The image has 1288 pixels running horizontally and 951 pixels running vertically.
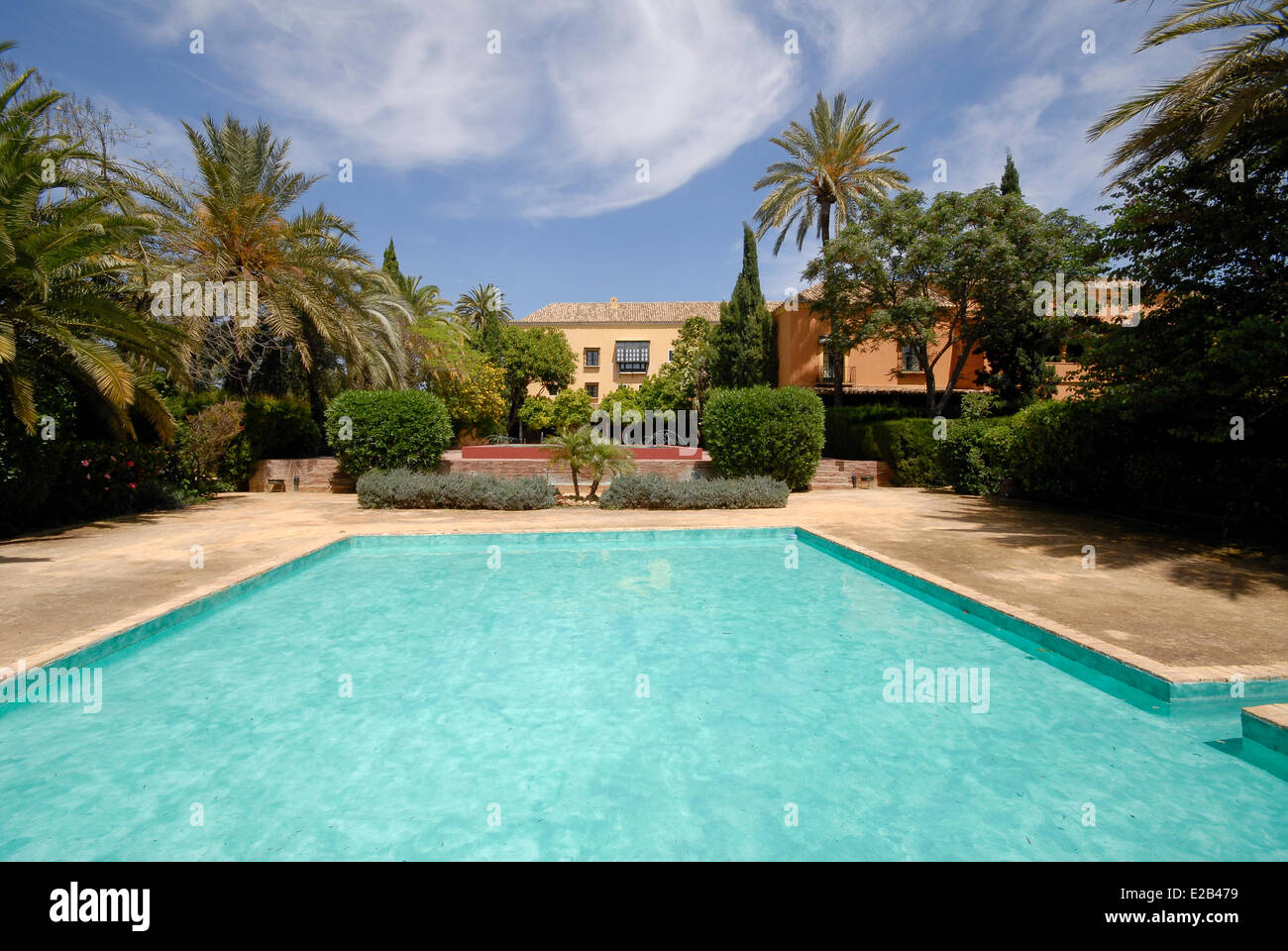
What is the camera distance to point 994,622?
206 inches

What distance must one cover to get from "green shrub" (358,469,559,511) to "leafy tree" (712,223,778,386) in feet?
51.0

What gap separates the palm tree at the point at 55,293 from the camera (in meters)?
7.67

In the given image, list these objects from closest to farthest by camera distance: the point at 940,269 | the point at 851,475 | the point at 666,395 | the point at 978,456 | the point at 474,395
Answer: the point at 978,456, the point at 851,475, the point at 940,269, the point at 474,395, the point at 666,395

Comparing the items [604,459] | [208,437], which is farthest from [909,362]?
[208,437]

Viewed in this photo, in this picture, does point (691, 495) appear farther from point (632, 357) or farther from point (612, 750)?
point (632, 357)

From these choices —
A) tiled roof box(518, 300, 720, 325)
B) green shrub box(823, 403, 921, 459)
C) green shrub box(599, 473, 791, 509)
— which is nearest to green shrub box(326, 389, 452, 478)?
green shrub box(599, 473, 791, 509)

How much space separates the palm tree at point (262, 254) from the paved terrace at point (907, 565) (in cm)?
415

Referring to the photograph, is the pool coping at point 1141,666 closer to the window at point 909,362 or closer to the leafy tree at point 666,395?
the window at point 909,362

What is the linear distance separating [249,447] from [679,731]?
1452 cm

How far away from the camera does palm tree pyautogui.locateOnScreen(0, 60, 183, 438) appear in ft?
25.2

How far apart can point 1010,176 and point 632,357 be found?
21238 mm

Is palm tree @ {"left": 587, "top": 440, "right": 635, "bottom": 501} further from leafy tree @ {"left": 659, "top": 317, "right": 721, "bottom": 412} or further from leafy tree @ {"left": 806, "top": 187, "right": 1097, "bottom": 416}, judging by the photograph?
leafy tree @ {"left": 659, "top": 317, "right": 721, "bottom": 412}
